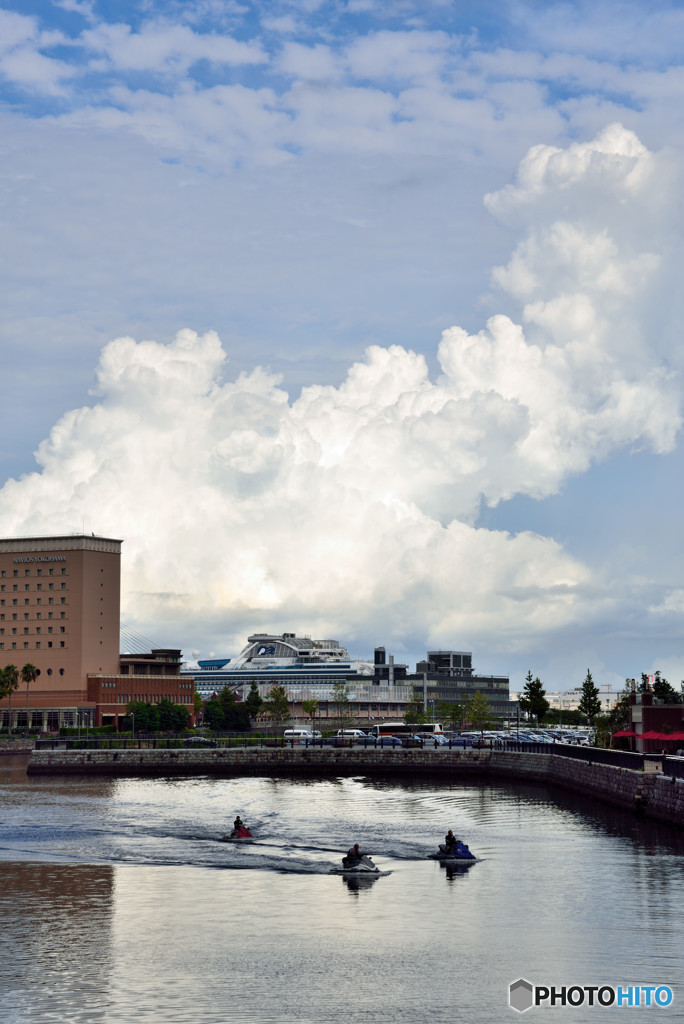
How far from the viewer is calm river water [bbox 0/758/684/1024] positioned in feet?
125

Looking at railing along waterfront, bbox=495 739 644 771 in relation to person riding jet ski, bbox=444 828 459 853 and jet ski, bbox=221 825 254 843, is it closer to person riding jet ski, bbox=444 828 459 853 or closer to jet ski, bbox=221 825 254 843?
person riding jet ski, bbox=444 828 459 853

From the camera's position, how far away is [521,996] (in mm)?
38031

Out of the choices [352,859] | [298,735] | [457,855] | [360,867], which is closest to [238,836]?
[352,859]

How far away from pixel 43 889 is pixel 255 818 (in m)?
33.5

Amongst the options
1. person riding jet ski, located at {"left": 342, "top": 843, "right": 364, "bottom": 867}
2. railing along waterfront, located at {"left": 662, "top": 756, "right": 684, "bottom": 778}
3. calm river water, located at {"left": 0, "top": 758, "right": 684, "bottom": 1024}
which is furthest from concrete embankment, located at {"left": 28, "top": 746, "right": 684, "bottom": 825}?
person riding jet ski, located at {"left": 342, "top": 843, "right": 364, "bottom": 867}

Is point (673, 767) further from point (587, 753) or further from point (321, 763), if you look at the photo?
point (321, 763)

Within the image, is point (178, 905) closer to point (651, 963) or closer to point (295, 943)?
point (295, 943)

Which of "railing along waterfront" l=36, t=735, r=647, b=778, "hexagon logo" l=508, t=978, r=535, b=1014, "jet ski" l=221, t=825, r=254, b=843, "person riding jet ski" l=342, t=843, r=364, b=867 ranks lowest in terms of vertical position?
"hexagon logo" l=508, t=978, r=535, b=1014

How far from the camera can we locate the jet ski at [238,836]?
256 ft

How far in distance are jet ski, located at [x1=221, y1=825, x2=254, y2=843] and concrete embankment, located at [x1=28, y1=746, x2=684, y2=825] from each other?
122 ft

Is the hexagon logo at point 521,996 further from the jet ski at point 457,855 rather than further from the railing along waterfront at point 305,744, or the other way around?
the railing along waterfront at point 305,744

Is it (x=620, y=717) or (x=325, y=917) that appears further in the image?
(x=620, y=717)

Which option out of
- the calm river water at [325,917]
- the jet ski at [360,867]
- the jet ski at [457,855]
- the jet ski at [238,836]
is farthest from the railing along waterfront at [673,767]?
the jet ski at [238,836]

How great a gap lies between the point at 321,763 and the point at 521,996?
110 m
